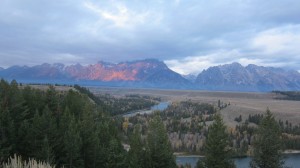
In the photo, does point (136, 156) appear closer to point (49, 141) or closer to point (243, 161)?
point (49, 141)

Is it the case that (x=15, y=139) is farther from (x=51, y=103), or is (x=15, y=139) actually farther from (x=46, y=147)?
(x=51, y=103)

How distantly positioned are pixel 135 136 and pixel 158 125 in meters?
5.91

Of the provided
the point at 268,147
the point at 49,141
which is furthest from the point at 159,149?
the point at 49,141

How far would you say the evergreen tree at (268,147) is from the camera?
2012 inches

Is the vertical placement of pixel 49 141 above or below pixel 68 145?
above

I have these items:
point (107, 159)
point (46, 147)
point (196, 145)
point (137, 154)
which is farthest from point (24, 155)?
point (196, 145)

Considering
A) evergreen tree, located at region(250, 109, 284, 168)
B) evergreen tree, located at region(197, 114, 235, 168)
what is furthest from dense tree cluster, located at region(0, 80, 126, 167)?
evergreen tree, located at region(250, 109, 284, 168)

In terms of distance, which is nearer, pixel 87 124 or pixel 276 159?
pixel 276 159

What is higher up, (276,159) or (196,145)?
(276,159)

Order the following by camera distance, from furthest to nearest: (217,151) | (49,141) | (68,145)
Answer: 1. (49,141)
2. (68,145)
3. (217,151)

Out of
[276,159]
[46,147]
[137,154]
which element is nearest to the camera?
[46,147]

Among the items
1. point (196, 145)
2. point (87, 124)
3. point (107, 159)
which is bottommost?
point (196, 145)

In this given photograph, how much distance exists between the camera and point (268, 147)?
2018 inches

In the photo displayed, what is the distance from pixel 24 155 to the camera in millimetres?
53938
